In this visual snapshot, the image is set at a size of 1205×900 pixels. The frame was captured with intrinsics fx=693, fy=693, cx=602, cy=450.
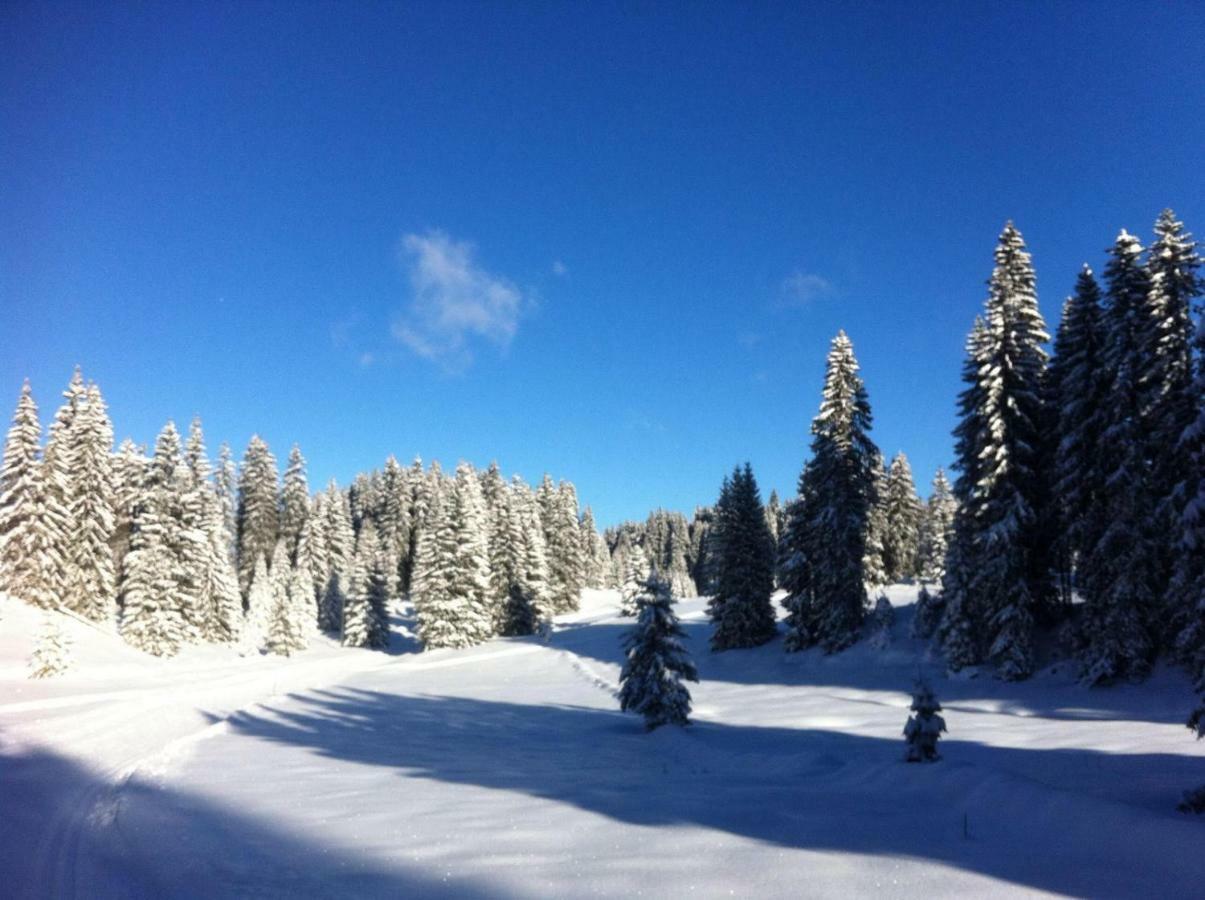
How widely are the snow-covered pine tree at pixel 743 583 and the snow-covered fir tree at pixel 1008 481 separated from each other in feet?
48.4

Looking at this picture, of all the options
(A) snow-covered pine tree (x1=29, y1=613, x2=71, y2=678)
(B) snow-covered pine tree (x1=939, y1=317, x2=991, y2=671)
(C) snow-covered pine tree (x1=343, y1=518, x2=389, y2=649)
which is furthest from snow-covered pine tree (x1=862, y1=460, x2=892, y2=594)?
(A) snow-covered pine tree (x1=29, y1=613, x2=71, y2=678)

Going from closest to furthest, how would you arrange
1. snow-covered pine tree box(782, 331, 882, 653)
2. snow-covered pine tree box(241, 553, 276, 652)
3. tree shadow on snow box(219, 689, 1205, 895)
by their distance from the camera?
tree shadow on snow box(219, 689, 1205, 895)
snow-covered pine tree box(782, 331, 882, 653)
snow-covered pine tree box(241, 553, 276, 652)

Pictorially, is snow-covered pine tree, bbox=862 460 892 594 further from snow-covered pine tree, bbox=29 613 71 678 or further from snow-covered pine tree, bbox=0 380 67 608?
snow-covered pine tree, bbox=0 380 67 608

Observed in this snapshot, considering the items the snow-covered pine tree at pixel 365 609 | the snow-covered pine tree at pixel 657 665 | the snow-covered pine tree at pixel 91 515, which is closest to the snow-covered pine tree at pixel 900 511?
the snow-covered pine tree at pixel 657 665

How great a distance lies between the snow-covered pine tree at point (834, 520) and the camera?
114 feet

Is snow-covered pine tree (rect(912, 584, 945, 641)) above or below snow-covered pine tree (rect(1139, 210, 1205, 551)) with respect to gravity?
below

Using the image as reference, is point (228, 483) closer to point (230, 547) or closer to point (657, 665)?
point (230, 547)

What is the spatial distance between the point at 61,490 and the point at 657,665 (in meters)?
40.9

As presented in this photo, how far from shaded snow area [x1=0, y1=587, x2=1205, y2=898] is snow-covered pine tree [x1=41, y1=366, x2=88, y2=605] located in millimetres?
16064

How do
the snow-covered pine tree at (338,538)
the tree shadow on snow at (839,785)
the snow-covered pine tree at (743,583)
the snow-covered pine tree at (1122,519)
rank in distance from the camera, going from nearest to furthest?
1. the tree shadow on snow at (839,785)
2. the snow-covered pine tree at (1122,519)
3. the snow-covered pine tree at (743,583)
4. the snow-covered pine tree at (338,538)

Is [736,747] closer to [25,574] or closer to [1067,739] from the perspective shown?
[1067,739]

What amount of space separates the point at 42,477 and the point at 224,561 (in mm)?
15096

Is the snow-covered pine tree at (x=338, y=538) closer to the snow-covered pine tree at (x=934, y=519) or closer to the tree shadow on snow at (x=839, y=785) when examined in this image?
the tree shadow on snow at (x=839, y=785)

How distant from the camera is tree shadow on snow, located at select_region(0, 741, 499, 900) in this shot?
777 cm
